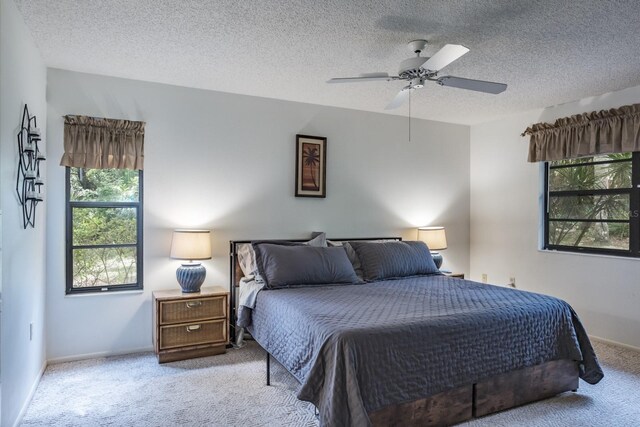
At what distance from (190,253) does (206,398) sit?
1263 mm

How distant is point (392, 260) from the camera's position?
13.2 feet

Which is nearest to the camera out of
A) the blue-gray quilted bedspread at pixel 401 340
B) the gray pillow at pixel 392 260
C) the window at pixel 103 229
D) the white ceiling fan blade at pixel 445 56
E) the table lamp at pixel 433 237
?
the blue-gray quilted bedspread at pixel 401 340

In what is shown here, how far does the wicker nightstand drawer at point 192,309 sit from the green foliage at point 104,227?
1.94ft

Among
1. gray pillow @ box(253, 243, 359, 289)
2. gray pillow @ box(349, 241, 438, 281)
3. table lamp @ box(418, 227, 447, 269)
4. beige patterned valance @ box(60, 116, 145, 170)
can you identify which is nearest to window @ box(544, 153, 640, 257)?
table lamp @ box(418, 227, 447, 269)

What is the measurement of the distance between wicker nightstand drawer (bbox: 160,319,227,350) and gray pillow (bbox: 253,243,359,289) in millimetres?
684

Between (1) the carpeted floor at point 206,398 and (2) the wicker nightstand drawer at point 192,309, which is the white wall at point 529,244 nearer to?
(1) the carpeted floor at point 206,398

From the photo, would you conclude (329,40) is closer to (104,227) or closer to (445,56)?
(445,56)

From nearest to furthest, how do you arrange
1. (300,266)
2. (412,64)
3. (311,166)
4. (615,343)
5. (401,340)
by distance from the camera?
(401,340) < (412,64) < (300,266) < (615,343) < (311,166)

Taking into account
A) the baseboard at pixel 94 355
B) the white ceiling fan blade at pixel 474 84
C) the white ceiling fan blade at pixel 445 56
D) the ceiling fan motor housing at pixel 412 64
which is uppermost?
the ceiling fan motor housing at pixel 412 64

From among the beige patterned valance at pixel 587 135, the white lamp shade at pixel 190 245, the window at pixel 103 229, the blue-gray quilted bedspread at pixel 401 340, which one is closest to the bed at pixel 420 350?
the blue-gray quilted bedspread at pixel 401 340

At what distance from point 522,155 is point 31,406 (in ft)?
17.3

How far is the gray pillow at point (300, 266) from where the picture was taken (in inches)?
135

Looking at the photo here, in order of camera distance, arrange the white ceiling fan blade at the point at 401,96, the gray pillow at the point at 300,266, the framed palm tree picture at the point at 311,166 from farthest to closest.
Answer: the framed palm tree picture at the point at 311,166 < the gray pillow at the point at 300,266 < the white ceiling fan blade at the point at 401,96

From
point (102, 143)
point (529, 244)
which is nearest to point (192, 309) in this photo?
point (102, 143)
